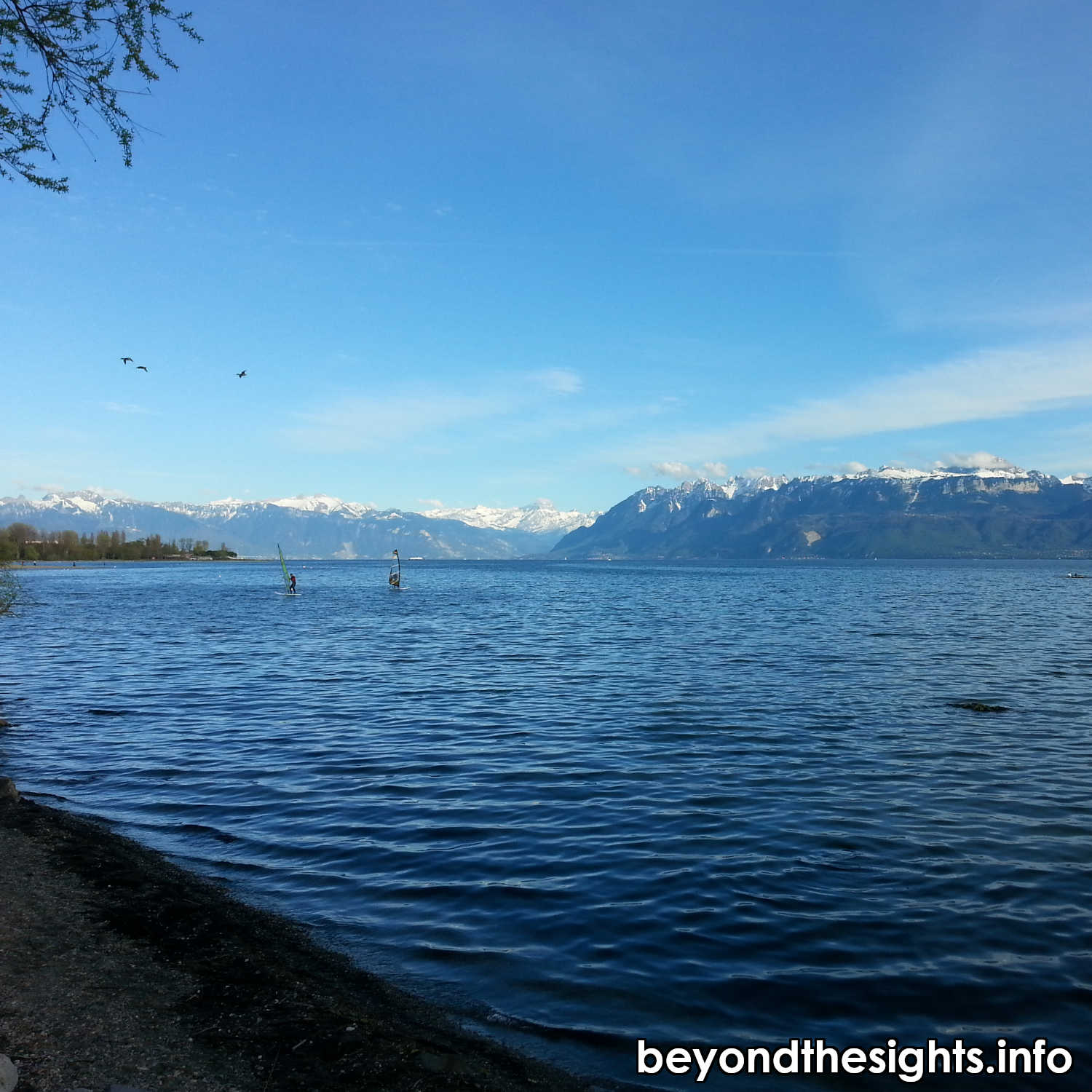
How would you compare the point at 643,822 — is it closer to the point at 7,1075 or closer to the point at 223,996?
the point at 223,996

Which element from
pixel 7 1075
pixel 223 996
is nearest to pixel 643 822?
pixel 223 996

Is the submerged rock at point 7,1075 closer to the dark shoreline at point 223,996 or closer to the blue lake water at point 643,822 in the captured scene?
the dark shoreline at point 223,996

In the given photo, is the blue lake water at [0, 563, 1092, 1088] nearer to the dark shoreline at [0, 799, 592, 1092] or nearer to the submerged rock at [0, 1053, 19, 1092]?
the dark shoreline at [0, 799, 592, 1092]

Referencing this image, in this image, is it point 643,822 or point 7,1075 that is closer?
point 7,1075

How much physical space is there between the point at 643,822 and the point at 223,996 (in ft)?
30.4

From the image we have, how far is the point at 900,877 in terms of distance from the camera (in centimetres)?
1323

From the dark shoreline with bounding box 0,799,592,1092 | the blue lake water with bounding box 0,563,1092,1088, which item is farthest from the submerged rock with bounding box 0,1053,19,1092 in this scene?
the blue lake water with bounding box 0,563,1092,1088

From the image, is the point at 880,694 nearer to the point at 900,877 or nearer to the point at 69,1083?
the point at 900,877

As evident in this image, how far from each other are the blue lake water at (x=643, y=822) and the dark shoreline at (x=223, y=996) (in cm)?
78

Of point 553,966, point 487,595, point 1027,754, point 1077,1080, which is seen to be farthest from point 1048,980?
point 487,595

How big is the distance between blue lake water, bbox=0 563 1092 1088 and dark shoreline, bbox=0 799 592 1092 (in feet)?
2.54

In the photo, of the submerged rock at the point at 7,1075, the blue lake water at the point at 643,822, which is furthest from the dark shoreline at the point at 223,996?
the blue lake water at the point at 643,822

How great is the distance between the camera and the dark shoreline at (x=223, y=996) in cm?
711

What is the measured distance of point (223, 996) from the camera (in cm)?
855
